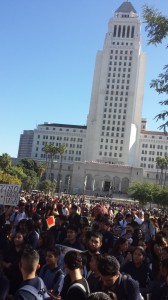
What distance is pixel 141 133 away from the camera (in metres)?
128

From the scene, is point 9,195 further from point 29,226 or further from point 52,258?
point 52,258

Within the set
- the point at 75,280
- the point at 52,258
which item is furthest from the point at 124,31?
the point at 75,280

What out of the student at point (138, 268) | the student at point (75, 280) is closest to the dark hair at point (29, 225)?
the student at point (138, 268)

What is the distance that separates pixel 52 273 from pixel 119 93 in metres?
115

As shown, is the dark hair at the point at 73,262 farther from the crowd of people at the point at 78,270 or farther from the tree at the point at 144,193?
the tree at the point at 144,193

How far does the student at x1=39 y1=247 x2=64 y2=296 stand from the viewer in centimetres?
591

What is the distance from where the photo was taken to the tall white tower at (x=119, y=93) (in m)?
118

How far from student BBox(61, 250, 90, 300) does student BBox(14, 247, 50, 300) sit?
1.09 feet

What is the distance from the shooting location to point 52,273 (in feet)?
20.3

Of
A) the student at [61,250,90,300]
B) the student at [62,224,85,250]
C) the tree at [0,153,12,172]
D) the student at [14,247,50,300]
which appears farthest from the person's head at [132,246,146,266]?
→ the tree at [0,153,12,172]

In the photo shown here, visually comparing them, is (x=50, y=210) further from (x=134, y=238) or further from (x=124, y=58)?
(x=124, y=58)

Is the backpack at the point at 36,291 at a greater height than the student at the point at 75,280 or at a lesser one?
lesser

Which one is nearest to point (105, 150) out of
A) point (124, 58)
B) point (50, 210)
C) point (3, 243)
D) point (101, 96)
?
point (101, 96)

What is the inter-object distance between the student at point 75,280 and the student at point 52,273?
0.73 meters
